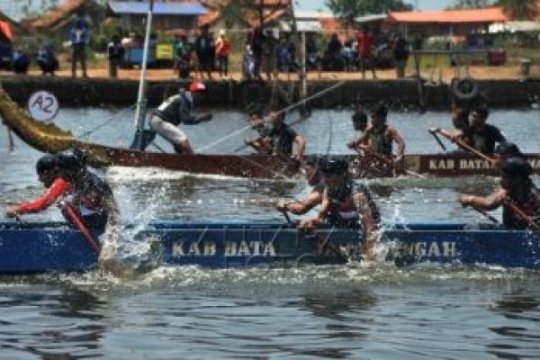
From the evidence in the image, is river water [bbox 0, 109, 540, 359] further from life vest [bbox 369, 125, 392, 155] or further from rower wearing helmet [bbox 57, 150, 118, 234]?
life vest [bbox 369, 125, 392, 155]

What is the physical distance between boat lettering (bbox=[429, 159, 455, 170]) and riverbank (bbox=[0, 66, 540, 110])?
1567 cm

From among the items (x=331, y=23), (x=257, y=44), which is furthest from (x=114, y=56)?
(x=331, y=23)

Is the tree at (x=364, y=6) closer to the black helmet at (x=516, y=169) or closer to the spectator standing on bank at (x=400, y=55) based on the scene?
the spectator standing on bank at (x=400, y=55)

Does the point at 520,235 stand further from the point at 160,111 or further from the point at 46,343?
the point at 160,111

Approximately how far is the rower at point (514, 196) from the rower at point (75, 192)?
3.43m

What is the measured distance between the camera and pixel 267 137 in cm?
2406

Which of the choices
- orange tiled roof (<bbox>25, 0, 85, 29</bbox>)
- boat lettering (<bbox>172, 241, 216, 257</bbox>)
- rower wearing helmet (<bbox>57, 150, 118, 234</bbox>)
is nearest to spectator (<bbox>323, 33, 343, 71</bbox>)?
orange tiled roof (<bbox>25, 0, 85, 29</bbox>)

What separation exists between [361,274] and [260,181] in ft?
32.5

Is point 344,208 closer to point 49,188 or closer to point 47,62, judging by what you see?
point 49,188

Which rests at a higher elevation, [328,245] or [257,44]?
[257,44]

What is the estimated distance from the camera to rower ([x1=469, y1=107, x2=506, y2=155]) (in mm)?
23562

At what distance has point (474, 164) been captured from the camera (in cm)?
2359

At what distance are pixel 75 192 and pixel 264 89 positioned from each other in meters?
30.4

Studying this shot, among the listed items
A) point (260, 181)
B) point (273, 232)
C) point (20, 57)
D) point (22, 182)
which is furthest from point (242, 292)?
point (20, 57)
